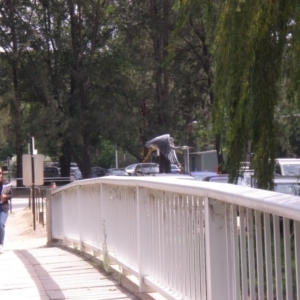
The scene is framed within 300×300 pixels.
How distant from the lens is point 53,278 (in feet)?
27.9

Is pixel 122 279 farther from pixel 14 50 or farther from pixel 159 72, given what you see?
pixel 14 50

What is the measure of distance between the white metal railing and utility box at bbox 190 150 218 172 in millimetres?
39432

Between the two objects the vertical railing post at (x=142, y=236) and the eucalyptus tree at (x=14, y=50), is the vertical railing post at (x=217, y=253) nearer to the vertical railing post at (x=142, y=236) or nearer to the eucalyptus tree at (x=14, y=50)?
the vertical railing post at (x=142, y=236)

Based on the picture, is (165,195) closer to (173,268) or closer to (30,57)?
(173,268)

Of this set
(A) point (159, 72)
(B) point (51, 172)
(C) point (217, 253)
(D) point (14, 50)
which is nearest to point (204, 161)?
(B) point (51, 172)

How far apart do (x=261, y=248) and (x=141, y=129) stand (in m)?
40.7

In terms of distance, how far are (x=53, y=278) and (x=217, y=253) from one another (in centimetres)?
429

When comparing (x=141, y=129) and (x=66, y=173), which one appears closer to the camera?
(x=141, y=129)

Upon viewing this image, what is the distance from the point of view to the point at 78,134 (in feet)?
138

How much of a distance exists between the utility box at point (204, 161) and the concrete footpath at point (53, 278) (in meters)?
36.5

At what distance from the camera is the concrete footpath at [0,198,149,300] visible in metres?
7.39

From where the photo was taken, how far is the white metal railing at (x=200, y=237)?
3.68m

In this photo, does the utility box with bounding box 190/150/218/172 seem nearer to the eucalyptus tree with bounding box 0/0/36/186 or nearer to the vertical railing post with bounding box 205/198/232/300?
the eucalyptus tree with bounding box 0/0/36/186

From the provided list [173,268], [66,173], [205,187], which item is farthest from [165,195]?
[66,173]
